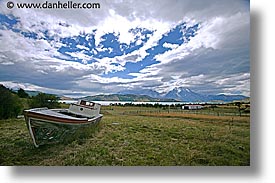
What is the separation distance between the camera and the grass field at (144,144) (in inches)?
128

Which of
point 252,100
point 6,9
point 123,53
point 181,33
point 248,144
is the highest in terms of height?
point 6,9

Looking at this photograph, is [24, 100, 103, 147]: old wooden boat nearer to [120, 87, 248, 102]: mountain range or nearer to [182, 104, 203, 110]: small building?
[120, 87, 248, 102]: mountain range

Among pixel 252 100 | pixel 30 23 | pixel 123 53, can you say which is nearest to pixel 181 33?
pixel 123 53

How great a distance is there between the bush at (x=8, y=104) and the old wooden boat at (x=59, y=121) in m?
0.18

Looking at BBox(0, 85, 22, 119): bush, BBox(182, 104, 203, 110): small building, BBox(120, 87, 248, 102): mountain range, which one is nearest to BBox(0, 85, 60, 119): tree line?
BBox(0, 85, 22, 119): bush

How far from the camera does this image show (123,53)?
3564 millimetres

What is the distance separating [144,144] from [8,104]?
1685 millimetres

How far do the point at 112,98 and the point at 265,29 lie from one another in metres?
1.97

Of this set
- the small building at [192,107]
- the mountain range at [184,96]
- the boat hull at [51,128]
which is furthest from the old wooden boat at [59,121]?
the small building at [192,107]

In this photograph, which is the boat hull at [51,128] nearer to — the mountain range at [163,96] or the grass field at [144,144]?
the grass field at [144,144]

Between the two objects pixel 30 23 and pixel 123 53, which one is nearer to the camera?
pixel 30 23

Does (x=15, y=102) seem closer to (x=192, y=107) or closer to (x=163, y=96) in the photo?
(x=163, y=96)

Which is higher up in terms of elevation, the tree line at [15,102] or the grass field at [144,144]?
the tree line at [15,102]

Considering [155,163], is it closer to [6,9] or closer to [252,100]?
[252,100]
